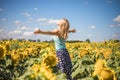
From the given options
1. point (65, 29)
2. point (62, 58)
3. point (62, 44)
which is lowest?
point (62, 58)

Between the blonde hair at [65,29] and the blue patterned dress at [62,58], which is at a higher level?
the blonde hair at [65,29]

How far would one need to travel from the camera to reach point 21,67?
19.4 feet

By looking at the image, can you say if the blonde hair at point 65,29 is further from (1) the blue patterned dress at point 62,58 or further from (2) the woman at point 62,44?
(1) the blue patterned dress at point 62,58

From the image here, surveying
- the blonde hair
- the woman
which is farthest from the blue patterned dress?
the blonde hair

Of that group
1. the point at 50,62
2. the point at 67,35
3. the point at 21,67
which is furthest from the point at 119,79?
the point at 21,67

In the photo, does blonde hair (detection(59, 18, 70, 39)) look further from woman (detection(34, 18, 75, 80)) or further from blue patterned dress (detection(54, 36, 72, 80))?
blue patterned dress (detection(54, 36, 72, 80))

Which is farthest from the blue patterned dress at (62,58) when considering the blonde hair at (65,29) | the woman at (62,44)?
the blonde hair at (65,29)

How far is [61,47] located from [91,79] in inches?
123

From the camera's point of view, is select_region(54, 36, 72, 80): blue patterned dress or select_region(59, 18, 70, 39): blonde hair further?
select_region(54, 36, 72, 80): blue patterned dress

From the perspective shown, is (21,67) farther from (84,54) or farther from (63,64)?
(84,54)

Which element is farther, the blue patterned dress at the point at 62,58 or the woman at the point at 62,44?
the blue patterned dress at the point at 62,58

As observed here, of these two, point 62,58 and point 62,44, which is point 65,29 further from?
point 62,58

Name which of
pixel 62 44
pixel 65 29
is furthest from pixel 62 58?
pixel 65 29

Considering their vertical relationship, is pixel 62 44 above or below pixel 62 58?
above
